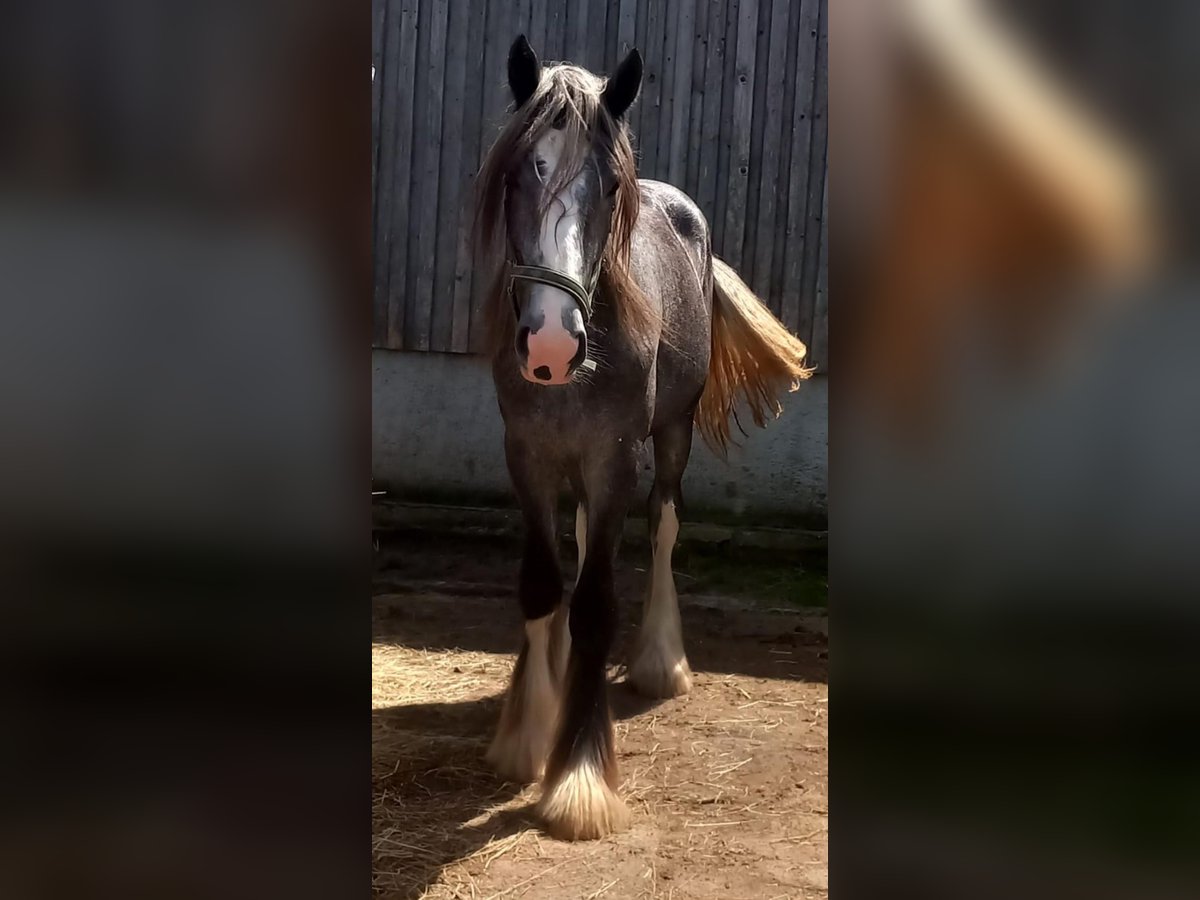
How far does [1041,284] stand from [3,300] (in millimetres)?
597

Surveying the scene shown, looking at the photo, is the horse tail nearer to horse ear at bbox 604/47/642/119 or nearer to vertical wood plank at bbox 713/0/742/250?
vertical wood plank at bbox 713/0/742/250

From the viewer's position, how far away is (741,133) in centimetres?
436

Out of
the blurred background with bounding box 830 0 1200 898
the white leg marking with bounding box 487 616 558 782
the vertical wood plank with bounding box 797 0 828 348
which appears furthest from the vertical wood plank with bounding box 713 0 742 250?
the blurred background with bounding box 830 0 1200 898

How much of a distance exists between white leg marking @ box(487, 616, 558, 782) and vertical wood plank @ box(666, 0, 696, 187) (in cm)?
273

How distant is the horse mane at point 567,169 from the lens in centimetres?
191

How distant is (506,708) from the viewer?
8.29ft

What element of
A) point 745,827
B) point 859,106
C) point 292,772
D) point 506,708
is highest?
point 859,106

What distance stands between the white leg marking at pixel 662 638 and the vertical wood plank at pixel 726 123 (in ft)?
5.98

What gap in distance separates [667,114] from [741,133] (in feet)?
1.25

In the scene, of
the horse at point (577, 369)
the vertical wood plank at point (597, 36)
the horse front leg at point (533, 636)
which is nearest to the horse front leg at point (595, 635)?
the horse at point (577, 369)

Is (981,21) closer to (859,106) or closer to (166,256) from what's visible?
(859,106)

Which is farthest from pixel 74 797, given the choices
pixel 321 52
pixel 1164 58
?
pixel 1164 58

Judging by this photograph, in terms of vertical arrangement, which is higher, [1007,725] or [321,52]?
[321,52]

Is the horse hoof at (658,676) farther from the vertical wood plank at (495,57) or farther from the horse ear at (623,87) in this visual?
the vertical wood plank at (495,57)
